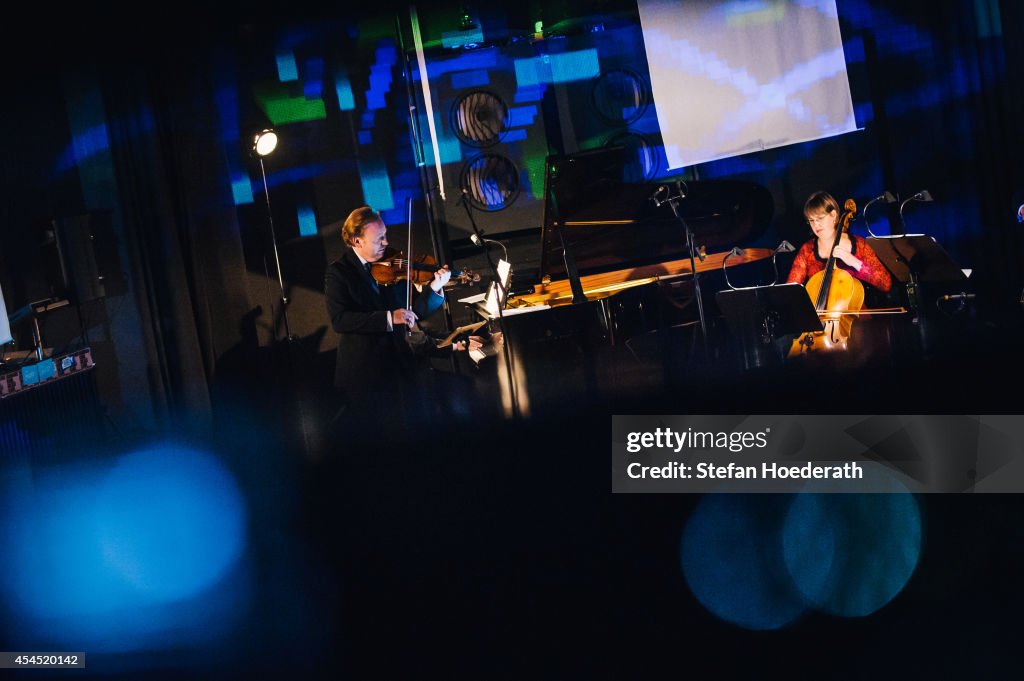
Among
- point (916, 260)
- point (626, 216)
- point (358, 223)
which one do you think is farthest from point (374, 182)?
point (916, 260)

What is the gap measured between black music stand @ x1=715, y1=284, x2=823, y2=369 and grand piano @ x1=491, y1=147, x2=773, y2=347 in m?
0.68

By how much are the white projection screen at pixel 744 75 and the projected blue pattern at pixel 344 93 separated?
6.74 ft

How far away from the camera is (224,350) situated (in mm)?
6129

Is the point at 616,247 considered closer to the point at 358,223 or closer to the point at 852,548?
the point at 358,223

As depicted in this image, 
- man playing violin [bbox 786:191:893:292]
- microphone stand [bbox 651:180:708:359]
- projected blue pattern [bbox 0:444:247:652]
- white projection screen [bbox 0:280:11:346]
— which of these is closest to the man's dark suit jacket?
projected blue pattern [bbox 0:444:247:652]

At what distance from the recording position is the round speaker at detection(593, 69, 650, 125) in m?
6.83

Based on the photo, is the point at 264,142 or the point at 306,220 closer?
the point at 264,142

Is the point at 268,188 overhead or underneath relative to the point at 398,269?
overhead

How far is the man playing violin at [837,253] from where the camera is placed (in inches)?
175

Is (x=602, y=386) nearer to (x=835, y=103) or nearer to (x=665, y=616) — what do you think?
(x=665, y=616)

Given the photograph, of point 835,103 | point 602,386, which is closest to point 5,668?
point 602,386

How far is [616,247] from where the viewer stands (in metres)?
5.48

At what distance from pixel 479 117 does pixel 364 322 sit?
302 centimetres

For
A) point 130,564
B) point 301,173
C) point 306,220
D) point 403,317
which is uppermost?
point 301,173
